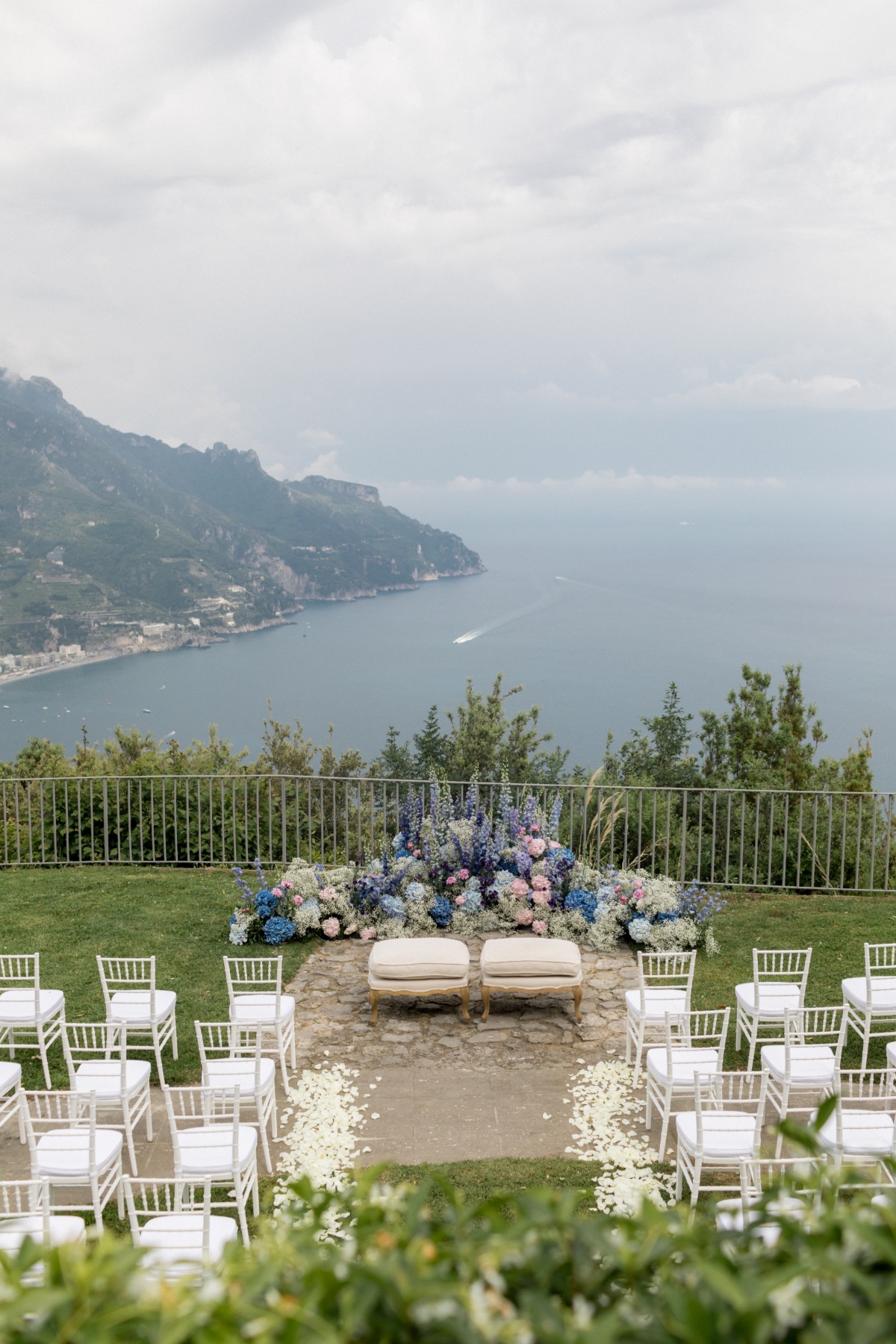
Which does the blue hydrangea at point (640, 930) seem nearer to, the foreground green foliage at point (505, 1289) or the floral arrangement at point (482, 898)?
the floral arrangement at point (482, 898)

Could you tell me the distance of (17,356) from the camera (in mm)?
177000

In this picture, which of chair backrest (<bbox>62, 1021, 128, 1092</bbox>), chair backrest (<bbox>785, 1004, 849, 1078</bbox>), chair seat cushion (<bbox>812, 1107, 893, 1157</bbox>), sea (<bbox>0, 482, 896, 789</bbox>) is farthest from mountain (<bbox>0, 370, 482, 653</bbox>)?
chair seat cushion (<bbox>812, 1107, 893, 1157</bbox>)

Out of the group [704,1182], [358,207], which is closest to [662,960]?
[704,1182]

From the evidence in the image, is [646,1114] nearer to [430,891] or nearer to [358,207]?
[430,891]

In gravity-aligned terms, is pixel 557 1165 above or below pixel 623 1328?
below

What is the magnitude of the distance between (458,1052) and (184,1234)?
131 inches

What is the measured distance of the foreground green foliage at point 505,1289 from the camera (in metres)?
1.26

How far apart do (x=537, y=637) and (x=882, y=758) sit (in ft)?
178

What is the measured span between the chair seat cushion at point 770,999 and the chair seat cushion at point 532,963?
1.31 meters

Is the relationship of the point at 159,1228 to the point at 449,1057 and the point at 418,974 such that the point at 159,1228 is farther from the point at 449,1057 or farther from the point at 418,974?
the point at 418,974

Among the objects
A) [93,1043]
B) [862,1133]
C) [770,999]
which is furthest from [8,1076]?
[770,999]

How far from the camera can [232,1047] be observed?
20.0 ft

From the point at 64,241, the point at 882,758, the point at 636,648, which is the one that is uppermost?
the point at 64,241

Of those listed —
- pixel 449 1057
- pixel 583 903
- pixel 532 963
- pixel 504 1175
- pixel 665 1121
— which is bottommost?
pixel 504 1175
